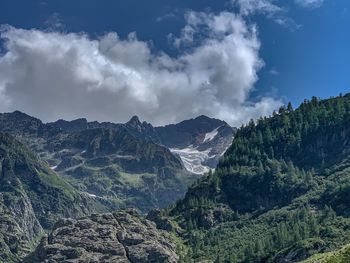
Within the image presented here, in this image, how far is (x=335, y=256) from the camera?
132m
